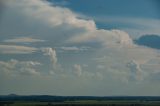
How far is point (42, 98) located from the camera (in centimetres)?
8688

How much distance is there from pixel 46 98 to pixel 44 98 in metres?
0.46

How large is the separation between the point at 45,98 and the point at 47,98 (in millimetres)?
716

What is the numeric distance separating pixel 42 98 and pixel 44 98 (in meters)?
0.80

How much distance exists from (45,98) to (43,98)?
0.91m

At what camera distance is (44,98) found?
87.6m

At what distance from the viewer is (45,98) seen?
87688 mm

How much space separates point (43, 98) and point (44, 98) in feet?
2.34

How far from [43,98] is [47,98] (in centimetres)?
95

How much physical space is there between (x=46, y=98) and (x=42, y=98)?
114cm

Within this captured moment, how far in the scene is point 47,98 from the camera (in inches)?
3433
